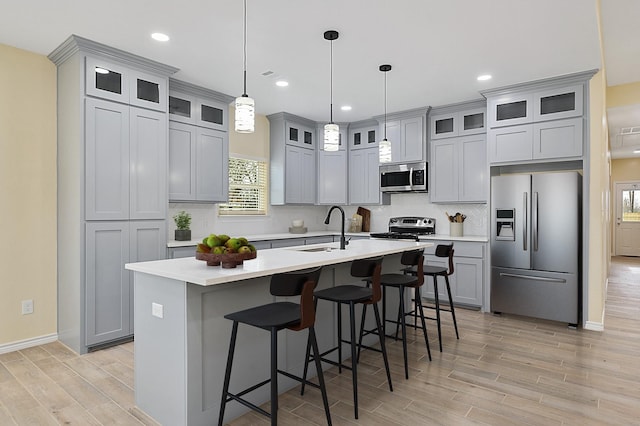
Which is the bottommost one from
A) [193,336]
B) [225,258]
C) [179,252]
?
[193,336]

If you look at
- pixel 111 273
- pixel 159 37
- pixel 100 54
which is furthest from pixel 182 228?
pixel 159 37

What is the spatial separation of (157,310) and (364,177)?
15.3 feet

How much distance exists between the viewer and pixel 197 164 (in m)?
4.77

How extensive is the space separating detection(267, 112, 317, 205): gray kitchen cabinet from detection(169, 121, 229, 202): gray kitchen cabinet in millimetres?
1118

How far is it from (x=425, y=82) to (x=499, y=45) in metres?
1.10

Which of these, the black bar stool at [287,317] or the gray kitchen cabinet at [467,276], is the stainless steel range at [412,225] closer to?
the gray kitchen cabinet at [467,276]

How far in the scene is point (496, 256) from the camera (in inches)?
191

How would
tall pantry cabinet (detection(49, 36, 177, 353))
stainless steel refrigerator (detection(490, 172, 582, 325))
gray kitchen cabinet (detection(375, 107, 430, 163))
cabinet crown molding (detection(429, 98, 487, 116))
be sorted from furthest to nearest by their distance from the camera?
gray kitchen cabinet (detection(375, 107, 430, 163))
cabinet crown molding (detection(429, 98, 487, 116))
stainless steel refrigerator (detection(490, 172, 582, 325))
tall pantry cabinet (detection(49, 36, 177, 353))

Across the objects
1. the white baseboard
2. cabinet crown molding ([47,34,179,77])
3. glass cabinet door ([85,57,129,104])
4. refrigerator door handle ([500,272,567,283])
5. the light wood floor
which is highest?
cabinet crown molding ([47,34,179,77])

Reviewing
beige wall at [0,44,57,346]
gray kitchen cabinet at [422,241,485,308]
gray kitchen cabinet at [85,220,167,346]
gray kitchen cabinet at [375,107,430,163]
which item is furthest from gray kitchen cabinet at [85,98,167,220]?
gray kitchen cabinet at [422,241,485,308]

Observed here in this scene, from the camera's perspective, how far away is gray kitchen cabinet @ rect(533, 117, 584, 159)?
14.4 ft

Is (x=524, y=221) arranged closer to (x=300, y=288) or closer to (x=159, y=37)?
(x=300, y=288)

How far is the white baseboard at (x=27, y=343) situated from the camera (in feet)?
11.5

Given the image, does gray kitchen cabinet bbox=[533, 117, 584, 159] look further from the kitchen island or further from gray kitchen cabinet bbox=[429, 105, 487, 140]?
the kitchen island
